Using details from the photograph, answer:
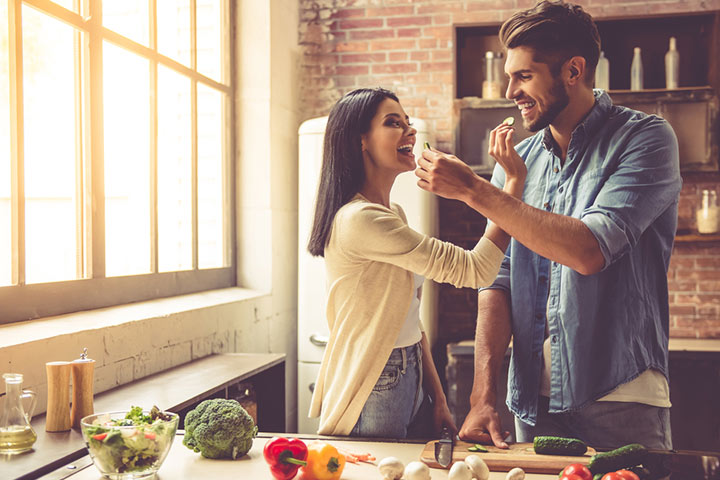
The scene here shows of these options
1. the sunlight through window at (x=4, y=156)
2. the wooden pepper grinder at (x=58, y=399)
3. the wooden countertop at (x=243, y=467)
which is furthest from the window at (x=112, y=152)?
the wooden countertop at (x=243, y=467)

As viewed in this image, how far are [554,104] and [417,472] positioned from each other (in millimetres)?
1003

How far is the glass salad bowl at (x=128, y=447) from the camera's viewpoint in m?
1.26

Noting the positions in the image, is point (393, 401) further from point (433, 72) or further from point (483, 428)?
point (433, 72)

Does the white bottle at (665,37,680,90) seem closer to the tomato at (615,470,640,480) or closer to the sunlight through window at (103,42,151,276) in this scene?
the sunlight through window at (103,42,151,276)

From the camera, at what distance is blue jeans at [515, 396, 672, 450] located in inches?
62.7

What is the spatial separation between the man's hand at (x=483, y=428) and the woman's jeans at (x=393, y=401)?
7.5 inches

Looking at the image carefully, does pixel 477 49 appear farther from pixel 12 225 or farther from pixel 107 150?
pixel 12 225

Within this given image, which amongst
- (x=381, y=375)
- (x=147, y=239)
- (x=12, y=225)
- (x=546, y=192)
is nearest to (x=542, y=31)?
(x=546, y=192)

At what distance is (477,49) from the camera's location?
167 inches

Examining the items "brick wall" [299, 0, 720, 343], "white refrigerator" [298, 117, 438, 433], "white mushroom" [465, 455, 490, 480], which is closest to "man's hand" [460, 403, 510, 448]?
"white mushroom" [465, 455, 490, 480]

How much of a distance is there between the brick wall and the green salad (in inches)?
120

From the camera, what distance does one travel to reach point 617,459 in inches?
51.3

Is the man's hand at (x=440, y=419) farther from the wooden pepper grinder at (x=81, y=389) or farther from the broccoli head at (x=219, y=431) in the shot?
the wooden pepper grinder at (x=81, y=389)

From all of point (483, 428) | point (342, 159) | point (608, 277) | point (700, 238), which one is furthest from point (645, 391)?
point (700, 238)
